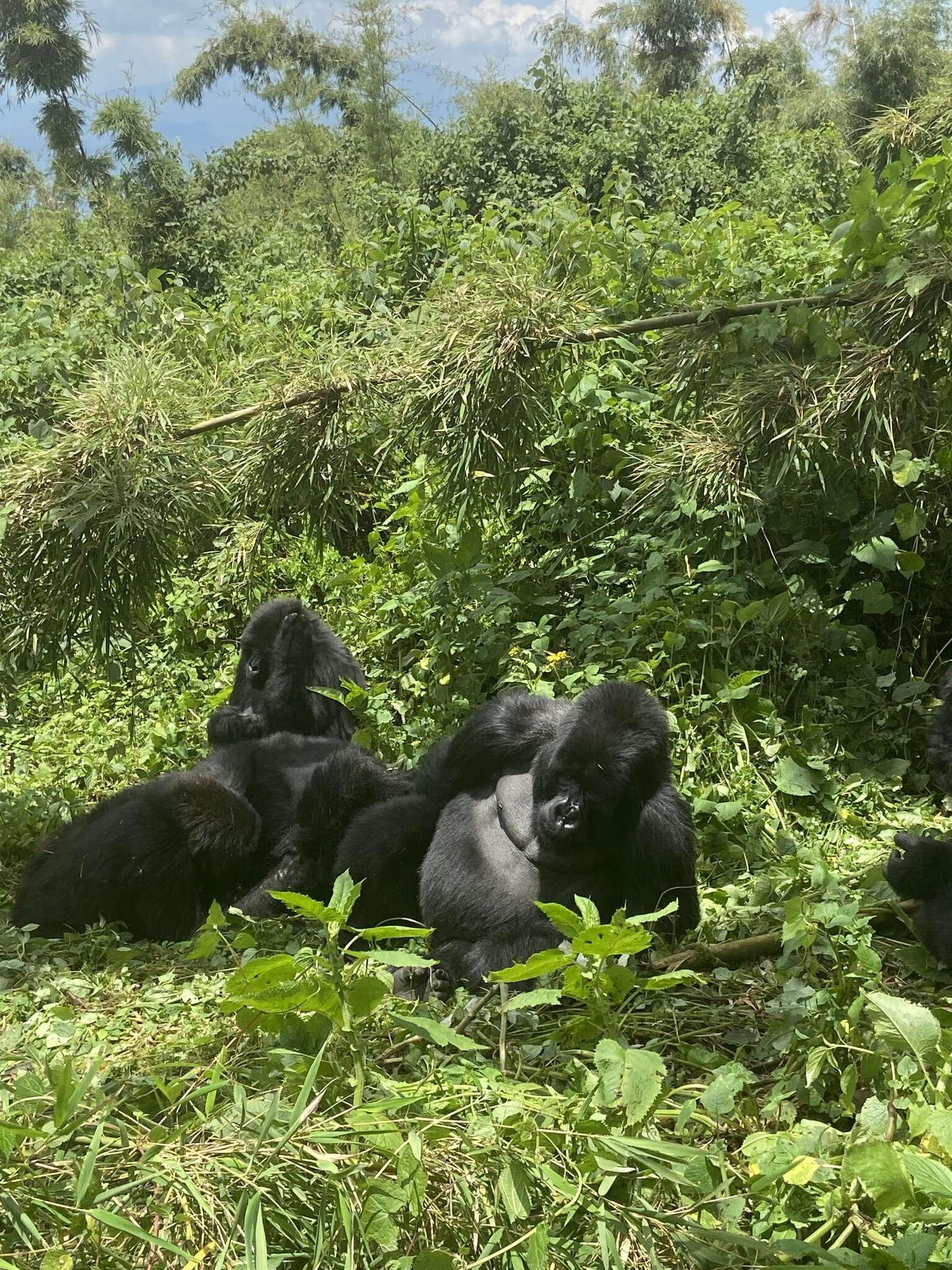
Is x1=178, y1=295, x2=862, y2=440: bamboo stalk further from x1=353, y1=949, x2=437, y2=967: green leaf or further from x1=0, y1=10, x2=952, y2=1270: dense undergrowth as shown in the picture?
x1=353, y1=949, x2=437, y2=967: green leaf

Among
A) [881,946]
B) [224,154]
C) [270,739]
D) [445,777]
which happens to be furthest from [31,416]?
[224,154]

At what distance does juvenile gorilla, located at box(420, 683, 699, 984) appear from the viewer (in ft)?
8.02

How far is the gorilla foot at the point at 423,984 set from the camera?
96.8 inches

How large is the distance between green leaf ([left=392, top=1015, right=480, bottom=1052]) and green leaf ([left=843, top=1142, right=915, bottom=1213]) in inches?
25.3

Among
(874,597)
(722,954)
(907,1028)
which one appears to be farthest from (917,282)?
(907,1028)

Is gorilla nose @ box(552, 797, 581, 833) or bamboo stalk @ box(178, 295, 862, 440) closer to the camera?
gorilla nose @ box(552, 797, 581, 833)

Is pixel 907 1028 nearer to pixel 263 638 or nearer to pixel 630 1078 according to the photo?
pixel 630 1078

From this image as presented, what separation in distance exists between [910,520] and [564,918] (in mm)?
2043

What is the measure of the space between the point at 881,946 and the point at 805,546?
1.51 metres

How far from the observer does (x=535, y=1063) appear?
1.99m

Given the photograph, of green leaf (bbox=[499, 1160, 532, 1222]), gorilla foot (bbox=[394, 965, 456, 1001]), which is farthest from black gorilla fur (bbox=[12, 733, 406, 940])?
green leaf (bbox=[499, 1160, 532, 1222])

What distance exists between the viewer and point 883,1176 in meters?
1.49

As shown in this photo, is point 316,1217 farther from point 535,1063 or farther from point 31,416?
point 31,416

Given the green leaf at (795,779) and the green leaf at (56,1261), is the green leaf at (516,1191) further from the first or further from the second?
the green leaf at (795,779)
